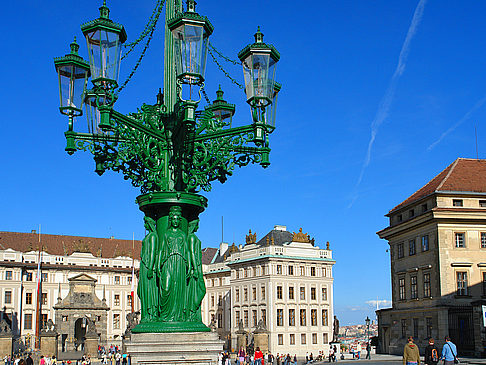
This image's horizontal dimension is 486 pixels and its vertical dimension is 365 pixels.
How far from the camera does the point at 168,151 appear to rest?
9070 millimetres

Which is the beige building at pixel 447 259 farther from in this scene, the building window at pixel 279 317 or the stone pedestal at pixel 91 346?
the stone pedestal at pixel 91 346

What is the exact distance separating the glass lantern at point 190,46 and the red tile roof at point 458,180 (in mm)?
30869

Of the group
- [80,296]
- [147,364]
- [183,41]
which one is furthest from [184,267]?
[80,296]

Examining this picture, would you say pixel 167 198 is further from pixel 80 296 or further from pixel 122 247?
pixel 122 247

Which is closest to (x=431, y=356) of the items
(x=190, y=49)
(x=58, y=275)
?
(x=190, y=49)

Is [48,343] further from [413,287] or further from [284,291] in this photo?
[413,287]

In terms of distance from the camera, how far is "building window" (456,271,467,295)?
3581cm

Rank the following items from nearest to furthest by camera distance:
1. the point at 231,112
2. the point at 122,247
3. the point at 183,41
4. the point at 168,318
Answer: the point at 183,41 < the point at 168,318 < the point at 231,112 < the point at 122,247

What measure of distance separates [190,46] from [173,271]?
3.14 meters

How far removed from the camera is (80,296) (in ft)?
212

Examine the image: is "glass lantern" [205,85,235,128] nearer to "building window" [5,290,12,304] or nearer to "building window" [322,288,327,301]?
"building window" [322,288,327,301]

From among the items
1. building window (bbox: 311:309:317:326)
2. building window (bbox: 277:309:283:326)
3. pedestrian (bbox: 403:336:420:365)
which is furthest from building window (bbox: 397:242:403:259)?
pedestrian (bbox: 403:336:420:365)

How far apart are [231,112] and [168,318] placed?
4.04 m

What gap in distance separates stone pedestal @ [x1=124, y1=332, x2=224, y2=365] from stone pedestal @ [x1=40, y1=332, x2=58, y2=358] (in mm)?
37537
